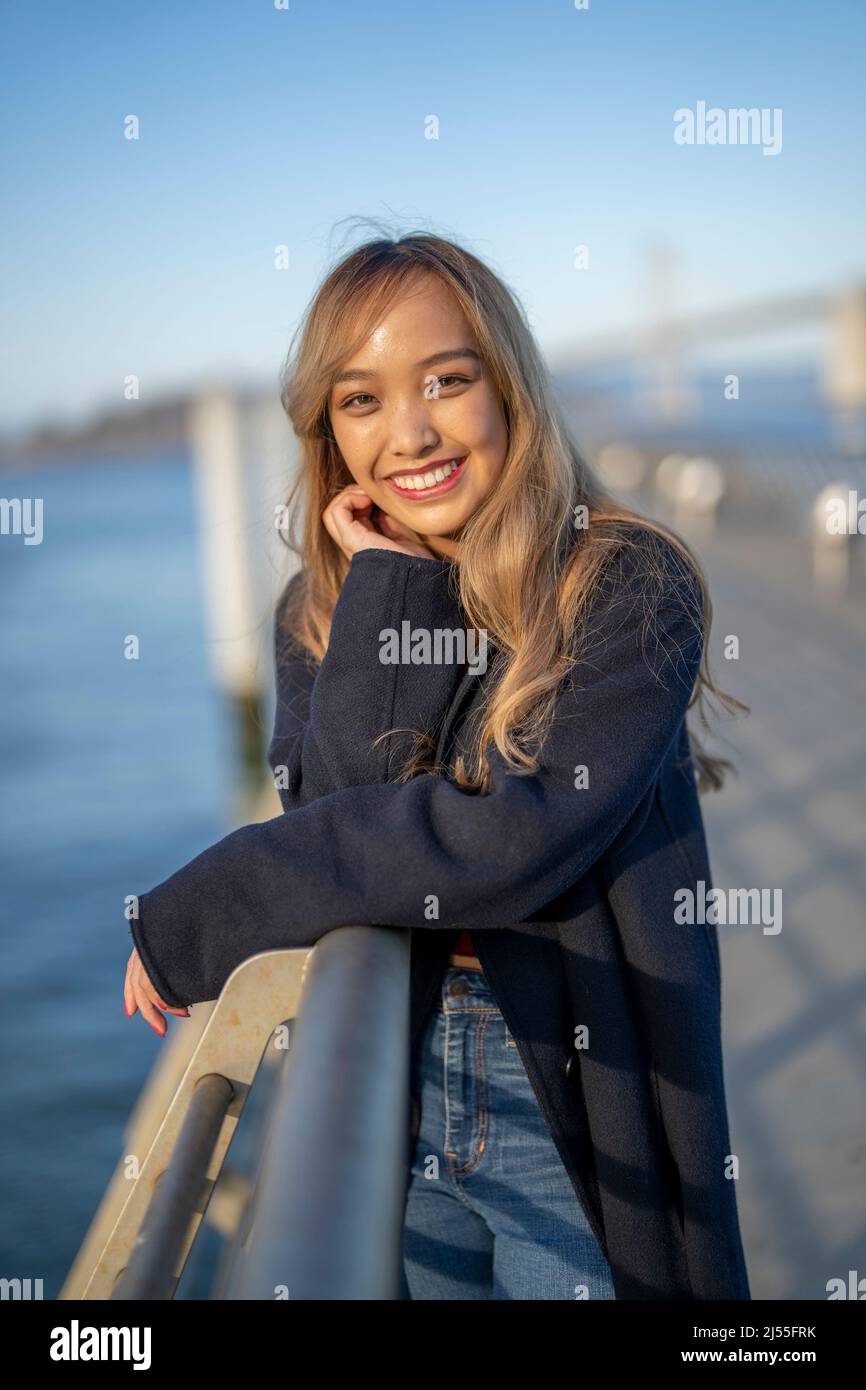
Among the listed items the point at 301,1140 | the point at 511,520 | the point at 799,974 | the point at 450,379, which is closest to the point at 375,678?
the point at 511,520

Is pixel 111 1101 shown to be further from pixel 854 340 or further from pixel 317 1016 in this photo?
pixel 854 340

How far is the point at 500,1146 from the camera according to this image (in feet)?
5.32

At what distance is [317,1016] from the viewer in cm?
96

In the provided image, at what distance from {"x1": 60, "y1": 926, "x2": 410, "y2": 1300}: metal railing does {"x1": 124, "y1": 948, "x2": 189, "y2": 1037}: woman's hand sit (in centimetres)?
24

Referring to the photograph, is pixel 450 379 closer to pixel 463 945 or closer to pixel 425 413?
pixel 425 413

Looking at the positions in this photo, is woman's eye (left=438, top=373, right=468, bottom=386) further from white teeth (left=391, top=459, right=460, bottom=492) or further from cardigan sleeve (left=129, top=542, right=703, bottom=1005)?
cardigan sleeve (left=129, top=542, right=703, bottom=1005)

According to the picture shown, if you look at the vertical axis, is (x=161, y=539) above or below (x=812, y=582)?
above

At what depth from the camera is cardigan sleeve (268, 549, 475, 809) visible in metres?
1.62

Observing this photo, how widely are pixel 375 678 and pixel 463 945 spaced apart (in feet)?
1.17

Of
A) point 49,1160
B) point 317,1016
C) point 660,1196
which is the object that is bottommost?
point 49,1160

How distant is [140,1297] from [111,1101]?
7.20m

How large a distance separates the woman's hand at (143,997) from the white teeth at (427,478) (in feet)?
2.45

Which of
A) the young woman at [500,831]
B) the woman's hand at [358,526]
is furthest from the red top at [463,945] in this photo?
the woman's hand at [358,526]

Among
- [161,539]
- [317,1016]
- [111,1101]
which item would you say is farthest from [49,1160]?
[161,539]
